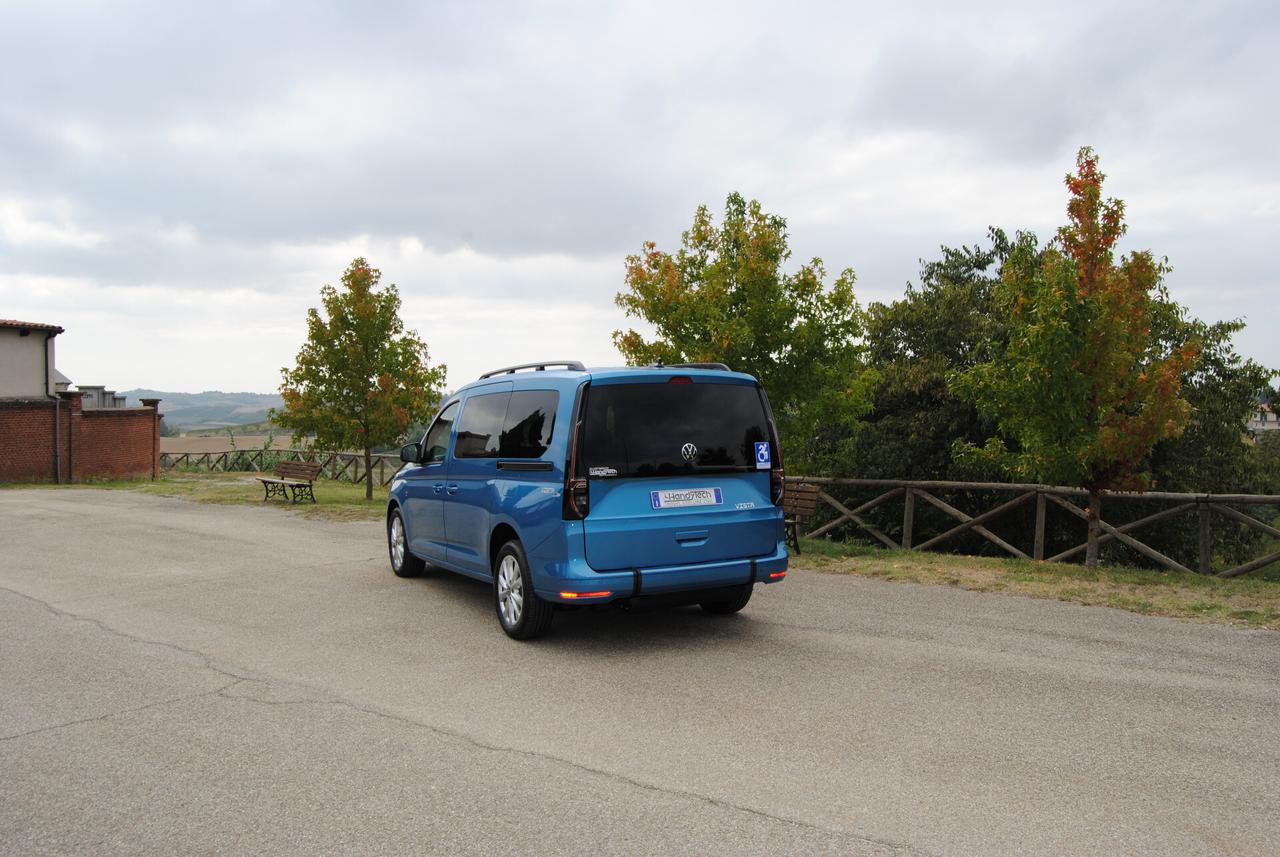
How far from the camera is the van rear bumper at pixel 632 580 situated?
663cm

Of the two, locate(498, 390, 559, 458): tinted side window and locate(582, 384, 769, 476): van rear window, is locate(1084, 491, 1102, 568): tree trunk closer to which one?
locate(582, 384, 769, 476): van rear window

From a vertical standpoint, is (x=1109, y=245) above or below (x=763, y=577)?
above

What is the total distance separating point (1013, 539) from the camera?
22266 millimetres

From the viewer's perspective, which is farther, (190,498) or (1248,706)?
(190,498)

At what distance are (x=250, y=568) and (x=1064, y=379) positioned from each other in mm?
9715

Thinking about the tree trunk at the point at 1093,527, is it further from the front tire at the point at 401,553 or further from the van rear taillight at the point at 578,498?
the front tire at the point at 401,553

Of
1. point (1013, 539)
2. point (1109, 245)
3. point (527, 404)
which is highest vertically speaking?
point (1109, 245)

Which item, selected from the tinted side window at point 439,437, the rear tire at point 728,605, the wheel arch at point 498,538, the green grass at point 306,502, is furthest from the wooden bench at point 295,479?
the rear tire at point 728,605

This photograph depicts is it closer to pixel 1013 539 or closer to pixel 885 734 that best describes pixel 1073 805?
pixel 885 734

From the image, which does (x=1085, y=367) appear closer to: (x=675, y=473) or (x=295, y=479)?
(x=675, y=473)

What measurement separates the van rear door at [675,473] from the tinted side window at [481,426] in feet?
4.69

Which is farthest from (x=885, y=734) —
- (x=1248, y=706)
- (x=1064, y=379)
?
(x=1064, y=379)

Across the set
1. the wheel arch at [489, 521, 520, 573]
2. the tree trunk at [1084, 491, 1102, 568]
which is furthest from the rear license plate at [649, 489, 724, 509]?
the tree trunk at [1084, 491, 1102, 568]

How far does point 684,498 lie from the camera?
7004 millimetres
